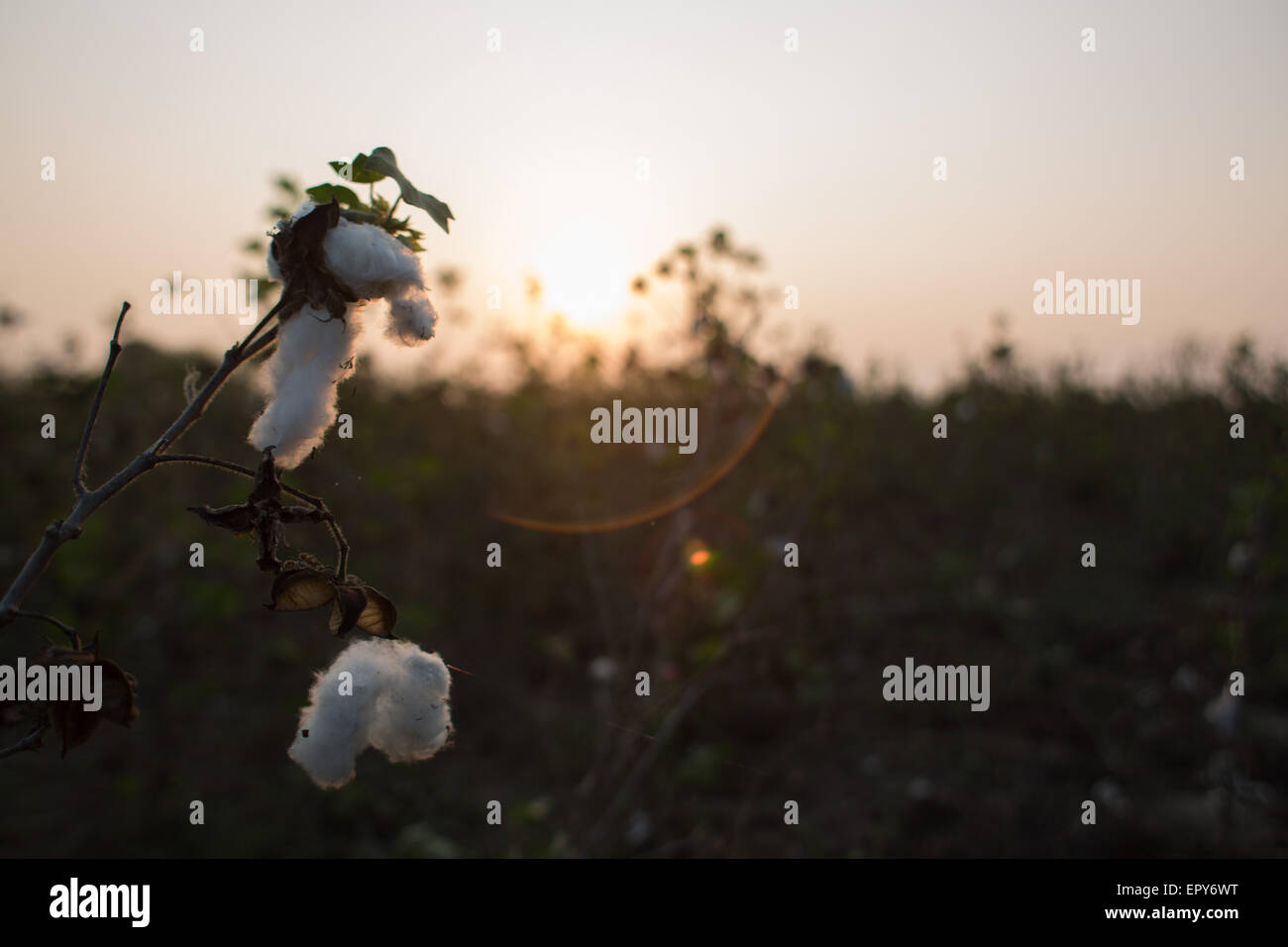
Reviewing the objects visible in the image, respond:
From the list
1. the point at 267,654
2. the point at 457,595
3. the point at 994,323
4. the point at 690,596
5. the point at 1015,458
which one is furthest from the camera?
the point at 1015,458

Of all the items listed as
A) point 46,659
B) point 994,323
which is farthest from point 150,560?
point 994,323

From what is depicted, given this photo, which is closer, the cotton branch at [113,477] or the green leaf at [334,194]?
the cotton branch at [113,477]

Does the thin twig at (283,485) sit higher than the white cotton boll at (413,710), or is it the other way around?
the thin twig at (283,485)

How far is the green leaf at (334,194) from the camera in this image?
34.9 inches

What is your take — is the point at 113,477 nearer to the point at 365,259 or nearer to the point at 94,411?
the point at 94,411

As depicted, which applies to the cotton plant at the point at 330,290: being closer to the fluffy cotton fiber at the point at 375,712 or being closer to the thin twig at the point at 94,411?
the thin twig at the point at 94,411

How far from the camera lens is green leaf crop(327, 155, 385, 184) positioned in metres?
0.88

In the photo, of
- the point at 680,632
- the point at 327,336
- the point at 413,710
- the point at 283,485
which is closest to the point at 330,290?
the point at 327,336

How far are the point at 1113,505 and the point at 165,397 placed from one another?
6908 mm

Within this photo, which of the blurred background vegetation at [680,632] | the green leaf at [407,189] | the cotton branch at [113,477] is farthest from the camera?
the blurred background vegetation at [680,632]

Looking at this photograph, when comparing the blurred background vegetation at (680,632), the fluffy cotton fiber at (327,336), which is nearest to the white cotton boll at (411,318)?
the fluffy cotton fiber at (327,336)

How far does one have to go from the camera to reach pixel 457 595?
473 cm

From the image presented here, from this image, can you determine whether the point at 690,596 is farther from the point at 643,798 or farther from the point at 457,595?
the point at 457,595

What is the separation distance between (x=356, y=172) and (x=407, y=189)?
0.24 feet
